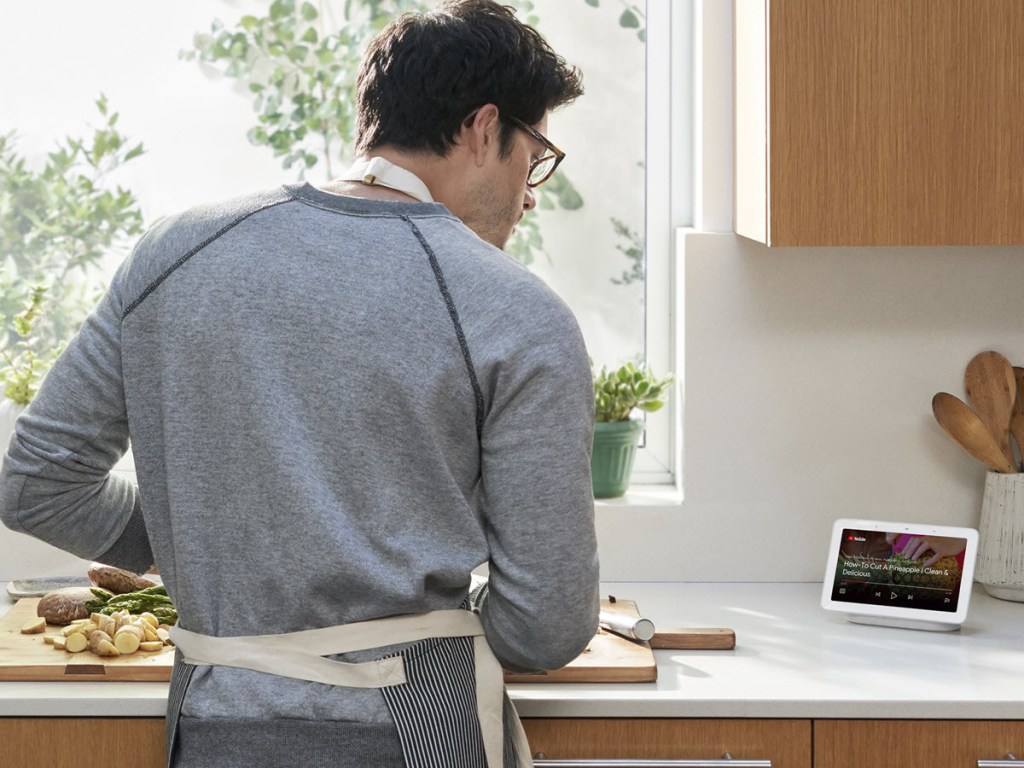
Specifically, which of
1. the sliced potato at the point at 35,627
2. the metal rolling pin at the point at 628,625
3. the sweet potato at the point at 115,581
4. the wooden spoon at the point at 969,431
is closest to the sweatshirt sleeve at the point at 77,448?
the sliced potato at the point at 35,627

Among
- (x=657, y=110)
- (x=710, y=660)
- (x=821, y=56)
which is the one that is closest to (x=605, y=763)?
(x=710, y=660)

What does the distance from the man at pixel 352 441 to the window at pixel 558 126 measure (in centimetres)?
109

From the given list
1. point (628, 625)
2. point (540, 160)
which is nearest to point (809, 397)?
point (628, 625)

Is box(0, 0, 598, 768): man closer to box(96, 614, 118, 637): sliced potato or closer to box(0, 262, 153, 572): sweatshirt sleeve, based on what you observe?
box(0, 262, 153, 572): sweatshirt sleeve

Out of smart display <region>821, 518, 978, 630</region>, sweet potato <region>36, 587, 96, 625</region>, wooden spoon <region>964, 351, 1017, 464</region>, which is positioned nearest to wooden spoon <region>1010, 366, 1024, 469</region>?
wooden spoon <region>964, 351, 1017, 464</region>

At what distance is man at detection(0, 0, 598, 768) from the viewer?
3.90 ft

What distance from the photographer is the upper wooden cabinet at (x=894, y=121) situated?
1814mm

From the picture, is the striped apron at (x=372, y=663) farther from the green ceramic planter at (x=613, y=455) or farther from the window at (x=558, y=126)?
the window at (x=558, y=126)

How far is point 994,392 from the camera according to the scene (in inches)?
86.0

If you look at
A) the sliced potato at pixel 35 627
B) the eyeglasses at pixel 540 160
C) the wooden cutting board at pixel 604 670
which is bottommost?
the wooden cutting board at pixel 604 670

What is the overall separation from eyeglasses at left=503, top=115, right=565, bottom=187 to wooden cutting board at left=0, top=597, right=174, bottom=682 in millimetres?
783

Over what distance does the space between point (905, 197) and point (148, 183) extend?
55.1 inches

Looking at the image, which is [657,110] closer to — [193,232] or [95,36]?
[95,36]

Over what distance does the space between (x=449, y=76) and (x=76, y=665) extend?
91 centimetres
